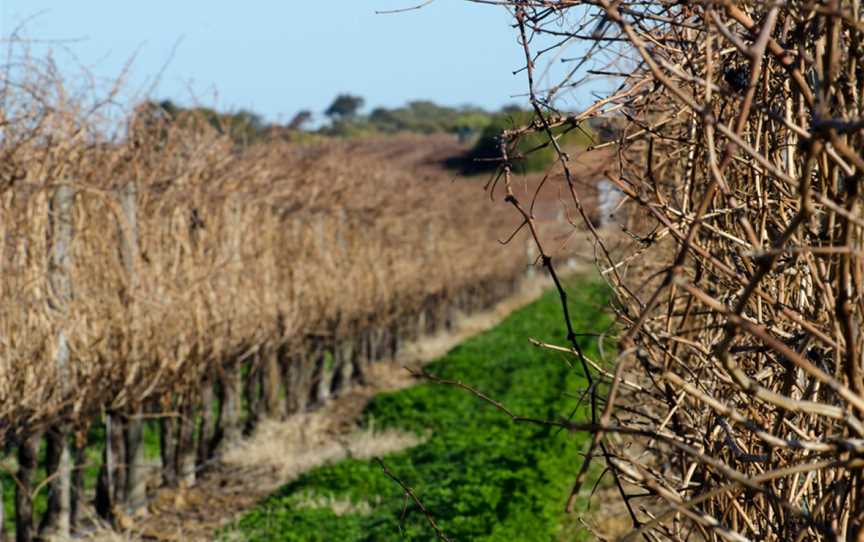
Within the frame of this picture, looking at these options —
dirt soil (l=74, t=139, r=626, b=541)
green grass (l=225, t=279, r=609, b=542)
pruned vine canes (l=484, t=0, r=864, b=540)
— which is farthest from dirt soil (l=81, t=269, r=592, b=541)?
pruned vine canes (l=484, t=0, r=864, b=540)

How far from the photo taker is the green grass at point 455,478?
713 cm

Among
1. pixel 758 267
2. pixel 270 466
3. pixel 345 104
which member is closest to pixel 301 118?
pixel 270 466

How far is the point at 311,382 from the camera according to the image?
1425 cm

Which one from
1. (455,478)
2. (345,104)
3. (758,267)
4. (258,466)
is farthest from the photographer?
(345,104)

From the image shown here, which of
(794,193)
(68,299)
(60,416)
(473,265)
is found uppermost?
(794,193)

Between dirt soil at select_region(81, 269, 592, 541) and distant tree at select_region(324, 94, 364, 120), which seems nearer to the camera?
dirt soil at select_region(81, 269, 592, 541)

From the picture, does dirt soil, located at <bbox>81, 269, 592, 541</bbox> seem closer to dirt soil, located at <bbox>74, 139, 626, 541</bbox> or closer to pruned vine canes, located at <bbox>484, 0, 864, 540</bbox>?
dirt soil, located at <bbox>74, 139, 626, 541</bbox>

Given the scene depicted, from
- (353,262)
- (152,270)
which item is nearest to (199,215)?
(152,270)

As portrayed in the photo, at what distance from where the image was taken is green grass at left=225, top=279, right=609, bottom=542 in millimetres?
7133

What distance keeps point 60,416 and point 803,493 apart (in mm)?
5832

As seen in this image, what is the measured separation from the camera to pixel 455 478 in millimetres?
8641

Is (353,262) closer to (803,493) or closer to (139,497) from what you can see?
(139,497)

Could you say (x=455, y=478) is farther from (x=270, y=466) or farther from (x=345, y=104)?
(x=345, y=104)

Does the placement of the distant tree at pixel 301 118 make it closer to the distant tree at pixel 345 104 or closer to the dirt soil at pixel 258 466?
the dirt soil at pixel 258 466
